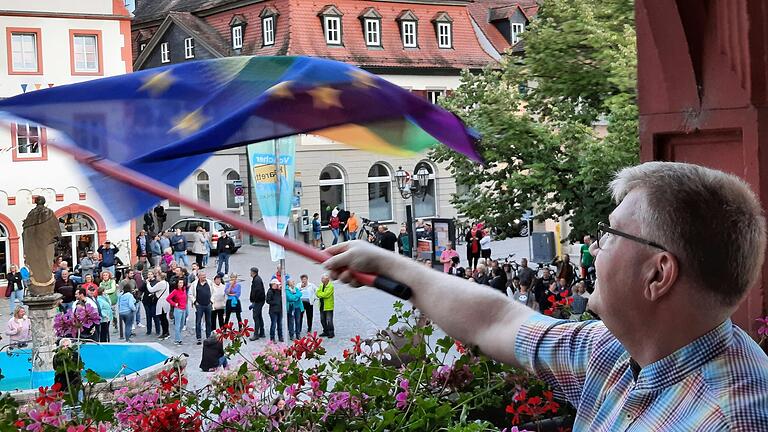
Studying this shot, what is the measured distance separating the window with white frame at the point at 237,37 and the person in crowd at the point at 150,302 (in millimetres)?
17510

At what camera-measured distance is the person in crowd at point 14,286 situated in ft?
85.4

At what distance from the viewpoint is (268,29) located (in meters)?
35.2

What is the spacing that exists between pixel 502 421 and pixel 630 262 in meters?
2.46

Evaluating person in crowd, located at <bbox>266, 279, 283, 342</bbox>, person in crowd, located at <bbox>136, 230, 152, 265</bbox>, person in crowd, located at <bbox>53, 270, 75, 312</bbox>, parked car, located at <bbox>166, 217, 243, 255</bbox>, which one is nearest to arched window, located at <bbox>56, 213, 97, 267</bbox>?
person in crowd, located at <bbox>136, 230, 152, 265</bbox>

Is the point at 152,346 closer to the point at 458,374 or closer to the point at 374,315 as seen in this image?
the point at 374,315

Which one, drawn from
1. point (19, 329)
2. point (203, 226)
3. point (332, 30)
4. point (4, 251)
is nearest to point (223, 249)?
point (203, 226)

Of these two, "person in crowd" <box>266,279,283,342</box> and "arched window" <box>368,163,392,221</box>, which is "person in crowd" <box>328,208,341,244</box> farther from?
"person in crowd" <box>266,279,283,342</box>

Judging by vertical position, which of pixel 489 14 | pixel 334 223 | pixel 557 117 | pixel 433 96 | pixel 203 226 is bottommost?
pixel 334 223

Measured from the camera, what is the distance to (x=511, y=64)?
2062 centimetres

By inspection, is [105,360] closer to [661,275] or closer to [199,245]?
[199,245]

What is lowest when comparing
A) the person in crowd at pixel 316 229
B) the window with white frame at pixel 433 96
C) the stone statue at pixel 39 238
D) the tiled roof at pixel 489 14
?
the person in crowd at pixel 316 229

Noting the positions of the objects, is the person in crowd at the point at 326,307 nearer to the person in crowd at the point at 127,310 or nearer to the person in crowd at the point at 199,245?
the person in crowd at the point at 127,310

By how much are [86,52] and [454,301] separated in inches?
Answer: 1232

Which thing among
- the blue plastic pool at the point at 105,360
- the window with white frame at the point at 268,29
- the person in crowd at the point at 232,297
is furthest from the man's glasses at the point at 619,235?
the window with white frame at the point at 268,29
